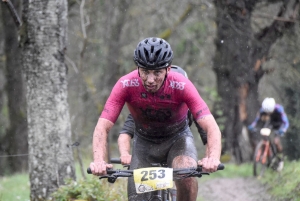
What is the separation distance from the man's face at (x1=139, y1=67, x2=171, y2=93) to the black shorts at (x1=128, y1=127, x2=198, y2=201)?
2.74ft

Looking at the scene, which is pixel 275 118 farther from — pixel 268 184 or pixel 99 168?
pixel 99 168

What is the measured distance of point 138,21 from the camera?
75.6 feet

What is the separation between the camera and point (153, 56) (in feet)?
16.7

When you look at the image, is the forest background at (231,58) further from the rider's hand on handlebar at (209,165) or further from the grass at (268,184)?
the rider's hand on handlebar at (209,165)

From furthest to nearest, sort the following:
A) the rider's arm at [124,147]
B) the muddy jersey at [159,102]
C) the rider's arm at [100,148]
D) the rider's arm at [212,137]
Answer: the rider's arm at [124,147] → the muddy jersey at [159,102] → the rider's arm at [212,137] → the rider's arm at [100,148]

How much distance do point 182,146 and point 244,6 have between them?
1285 cm

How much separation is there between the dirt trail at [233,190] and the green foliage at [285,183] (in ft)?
0.71

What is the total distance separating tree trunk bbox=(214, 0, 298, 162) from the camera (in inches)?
699

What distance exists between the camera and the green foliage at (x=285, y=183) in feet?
32.4

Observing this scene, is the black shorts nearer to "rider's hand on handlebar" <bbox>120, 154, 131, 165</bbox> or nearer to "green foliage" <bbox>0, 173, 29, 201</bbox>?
"rider's hand on handlebar" <bbox>120, 154, 131, 165</bbox>

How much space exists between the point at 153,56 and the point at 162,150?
1268 millimetres

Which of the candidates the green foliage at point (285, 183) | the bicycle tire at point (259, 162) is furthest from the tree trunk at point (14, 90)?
the green foliage at point (285, 183)

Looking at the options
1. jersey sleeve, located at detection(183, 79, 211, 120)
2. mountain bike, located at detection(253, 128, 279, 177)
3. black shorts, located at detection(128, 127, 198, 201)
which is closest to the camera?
jersey sleeve, located at detection(183, 79, 211, 120)

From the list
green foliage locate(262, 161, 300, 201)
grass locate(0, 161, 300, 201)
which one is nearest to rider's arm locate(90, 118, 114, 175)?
grass locate(0, 161, 300, 201)
